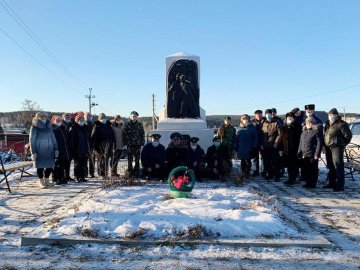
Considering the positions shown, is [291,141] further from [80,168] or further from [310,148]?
[80,168]

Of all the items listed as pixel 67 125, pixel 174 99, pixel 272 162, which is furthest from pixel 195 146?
pixel 67 125

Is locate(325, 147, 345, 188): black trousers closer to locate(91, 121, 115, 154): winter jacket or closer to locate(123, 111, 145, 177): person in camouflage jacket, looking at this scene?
locate(123, 111, 145, 177): person in camouflage jacket

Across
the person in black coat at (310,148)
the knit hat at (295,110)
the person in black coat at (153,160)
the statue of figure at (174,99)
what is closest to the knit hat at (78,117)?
the person in black coat at (153,160)

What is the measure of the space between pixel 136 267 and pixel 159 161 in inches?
210

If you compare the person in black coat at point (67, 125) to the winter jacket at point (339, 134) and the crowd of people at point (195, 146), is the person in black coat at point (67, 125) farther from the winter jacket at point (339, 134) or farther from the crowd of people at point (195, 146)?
the winter jacket at point (339, 134)

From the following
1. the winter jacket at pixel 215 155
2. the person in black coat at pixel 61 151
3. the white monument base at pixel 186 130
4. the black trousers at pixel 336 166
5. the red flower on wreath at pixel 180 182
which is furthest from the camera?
the white monument base at pixel 186 130

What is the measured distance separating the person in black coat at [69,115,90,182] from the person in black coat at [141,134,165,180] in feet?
4.94

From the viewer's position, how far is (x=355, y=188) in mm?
8367

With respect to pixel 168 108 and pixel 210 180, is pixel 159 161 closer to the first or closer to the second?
pixel 210 180

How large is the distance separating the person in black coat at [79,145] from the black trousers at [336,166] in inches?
223

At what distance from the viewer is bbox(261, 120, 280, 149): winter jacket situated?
9.27 m

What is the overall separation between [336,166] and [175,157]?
3519 mm

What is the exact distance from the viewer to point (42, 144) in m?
8.25

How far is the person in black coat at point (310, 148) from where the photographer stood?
8117mm
